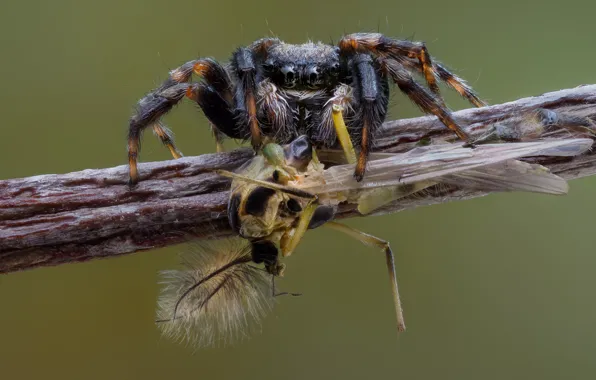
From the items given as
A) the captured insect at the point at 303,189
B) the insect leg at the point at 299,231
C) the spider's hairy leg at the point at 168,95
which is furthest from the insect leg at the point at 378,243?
the spider's hairy leg at the point at 168,95

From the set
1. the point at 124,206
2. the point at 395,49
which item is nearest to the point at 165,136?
the point at 124,206

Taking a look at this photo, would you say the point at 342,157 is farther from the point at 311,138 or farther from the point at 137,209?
the point at 137,209

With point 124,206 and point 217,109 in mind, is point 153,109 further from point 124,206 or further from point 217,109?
point 124,206

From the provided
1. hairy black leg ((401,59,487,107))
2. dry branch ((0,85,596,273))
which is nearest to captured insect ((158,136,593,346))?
dry branch ((0,85,596,273))

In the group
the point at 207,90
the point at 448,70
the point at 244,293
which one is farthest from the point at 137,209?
the point at 448,70

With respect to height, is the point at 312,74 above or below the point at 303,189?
above

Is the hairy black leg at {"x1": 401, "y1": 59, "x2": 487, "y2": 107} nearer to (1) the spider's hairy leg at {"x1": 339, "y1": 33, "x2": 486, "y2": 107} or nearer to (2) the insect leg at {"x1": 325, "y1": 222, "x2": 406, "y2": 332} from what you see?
(1) the spider's hairy leg at {"x1": 339, "y1": 33, "x2": 486, "y2": 107}

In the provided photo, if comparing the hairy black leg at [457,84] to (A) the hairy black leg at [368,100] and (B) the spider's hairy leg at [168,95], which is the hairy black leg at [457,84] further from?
(B) the spider's hairy leg at [168,95]
